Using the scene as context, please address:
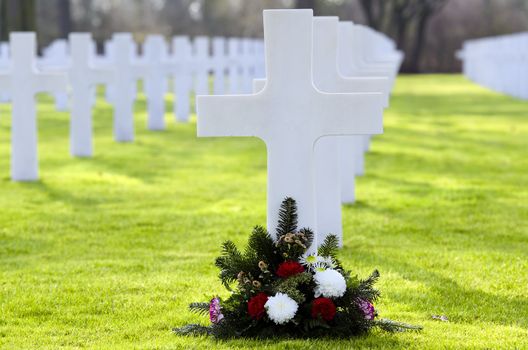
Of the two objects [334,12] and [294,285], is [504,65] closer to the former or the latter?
[334,12]

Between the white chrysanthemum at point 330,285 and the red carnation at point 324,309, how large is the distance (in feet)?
0.12

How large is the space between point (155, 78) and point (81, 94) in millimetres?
3575

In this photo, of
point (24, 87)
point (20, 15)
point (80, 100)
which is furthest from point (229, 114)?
point (20, 15)

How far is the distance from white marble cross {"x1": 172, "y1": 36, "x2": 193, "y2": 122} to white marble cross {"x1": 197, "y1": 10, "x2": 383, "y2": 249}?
38.4 ft

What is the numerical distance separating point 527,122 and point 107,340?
13.8 meters

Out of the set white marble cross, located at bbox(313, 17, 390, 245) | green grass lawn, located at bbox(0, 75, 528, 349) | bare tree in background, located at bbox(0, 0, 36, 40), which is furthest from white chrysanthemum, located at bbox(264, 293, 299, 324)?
bare tree in background, located at bbox(0, 0, 36, 40)

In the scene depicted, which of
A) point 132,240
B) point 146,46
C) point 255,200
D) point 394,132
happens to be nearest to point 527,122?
point 394,132

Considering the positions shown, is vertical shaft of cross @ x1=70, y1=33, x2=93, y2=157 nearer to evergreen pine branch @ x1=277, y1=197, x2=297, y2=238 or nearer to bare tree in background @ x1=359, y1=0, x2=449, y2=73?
evergreen pine branch @ x1=277, y1=197, x2=297, y2=238

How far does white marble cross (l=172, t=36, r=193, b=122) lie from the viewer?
664 inches

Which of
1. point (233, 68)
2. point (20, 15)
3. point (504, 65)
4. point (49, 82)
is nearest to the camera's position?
point (49, 82)

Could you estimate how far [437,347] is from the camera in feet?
15.0

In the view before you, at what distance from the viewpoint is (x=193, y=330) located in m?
4.90

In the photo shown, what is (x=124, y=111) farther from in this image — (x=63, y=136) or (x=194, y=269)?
(x=194, y=269)

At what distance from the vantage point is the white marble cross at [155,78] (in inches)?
614
